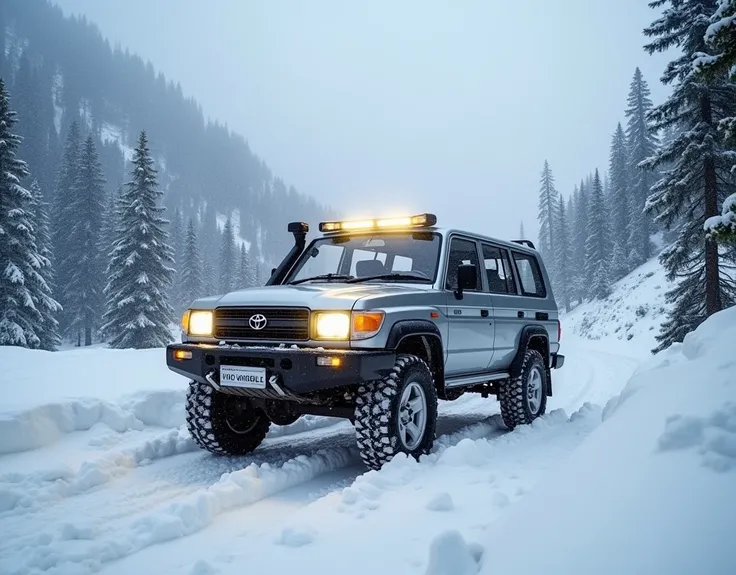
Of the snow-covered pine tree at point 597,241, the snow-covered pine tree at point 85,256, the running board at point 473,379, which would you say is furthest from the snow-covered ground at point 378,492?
the snow-covered pine tree at point 597,241

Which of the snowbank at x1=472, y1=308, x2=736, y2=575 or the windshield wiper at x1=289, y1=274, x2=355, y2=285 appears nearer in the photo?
the snowbank at x1=472, y1=308, x2=736, y2=575

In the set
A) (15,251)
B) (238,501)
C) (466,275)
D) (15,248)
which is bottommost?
(238,501)

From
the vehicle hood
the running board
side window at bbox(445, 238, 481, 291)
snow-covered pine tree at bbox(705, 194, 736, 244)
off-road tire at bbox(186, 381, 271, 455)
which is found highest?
snow-covered pine tree at bbox(705, 194, 736, 244)

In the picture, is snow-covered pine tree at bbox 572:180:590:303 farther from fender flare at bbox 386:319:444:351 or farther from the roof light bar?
fender flare at bbox 386:319:444:351

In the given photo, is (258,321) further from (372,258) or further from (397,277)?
(372,258)

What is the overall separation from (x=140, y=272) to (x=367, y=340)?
27107mm

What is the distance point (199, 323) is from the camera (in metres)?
4.82

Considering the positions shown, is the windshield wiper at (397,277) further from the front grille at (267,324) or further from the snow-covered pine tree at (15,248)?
the snow-covered pine tree at (15,248)

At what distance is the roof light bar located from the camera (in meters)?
5.37

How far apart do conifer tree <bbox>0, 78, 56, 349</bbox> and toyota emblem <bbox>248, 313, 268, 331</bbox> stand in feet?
81.8

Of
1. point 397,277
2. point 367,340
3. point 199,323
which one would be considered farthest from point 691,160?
point 199,323

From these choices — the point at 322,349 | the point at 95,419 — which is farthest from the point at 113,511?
the point at 95,419

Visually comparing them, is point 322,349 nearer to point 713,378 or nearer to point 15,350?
point 713,378

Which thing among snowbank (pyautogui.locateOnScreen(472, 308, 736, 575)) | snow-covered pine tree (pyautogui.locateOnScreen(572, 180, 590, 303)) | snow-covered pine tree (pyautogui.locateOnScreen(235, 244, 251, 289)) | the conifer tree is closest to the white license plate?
snowbank (pyautogui.locateOnScreen(472, 308, 736, 575))
